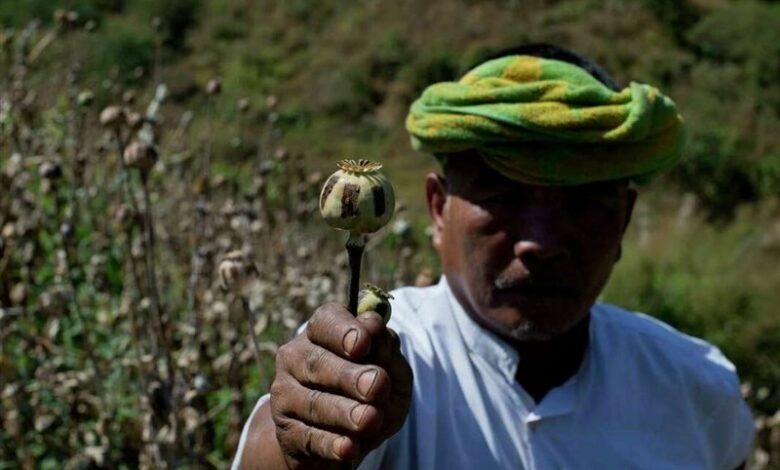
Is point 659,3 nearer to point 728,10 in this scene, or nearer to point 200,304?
point 728,10

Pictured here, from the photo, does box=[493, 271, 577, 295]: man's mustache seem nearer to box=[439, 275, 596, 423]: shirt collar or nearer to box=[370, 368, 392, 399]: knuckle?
box=[439, 275, 596, 423]: shirt collar

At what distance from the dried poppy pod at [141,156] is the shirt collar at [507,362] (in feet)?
1.79

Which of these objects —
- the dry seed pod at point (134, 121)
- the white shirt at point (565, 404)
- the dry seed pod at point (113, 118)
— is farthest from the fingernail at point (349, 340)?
the dry seed pod at point (134, 121)

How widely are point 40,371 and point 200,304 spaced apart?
40 cm

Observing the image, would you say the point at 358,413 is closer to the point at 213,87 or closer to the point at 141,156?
the point at 141,156

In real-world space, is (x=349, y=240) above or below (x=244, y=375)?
above

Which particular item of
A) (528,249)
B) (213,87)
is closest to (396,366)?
(528,249)

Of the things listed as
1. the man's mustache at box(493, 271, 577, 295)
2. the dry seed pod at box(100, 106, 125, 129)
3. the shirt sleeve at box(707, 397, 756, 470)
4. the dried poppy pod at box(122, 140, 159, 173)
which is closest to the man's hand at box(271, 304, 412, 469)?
the man's mustache at box(493, 271, 577, 295)

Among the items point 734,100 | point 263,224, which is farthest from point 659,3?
point 263,224

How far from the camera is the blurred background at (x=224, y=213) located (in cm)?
217

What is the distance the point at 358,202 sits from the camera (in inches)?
31.0

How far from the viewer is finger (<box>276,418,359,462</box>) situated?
955 mm

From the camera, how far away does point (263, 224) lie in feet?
9.11

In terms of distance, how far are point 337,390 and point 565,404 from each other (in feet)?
2.70
